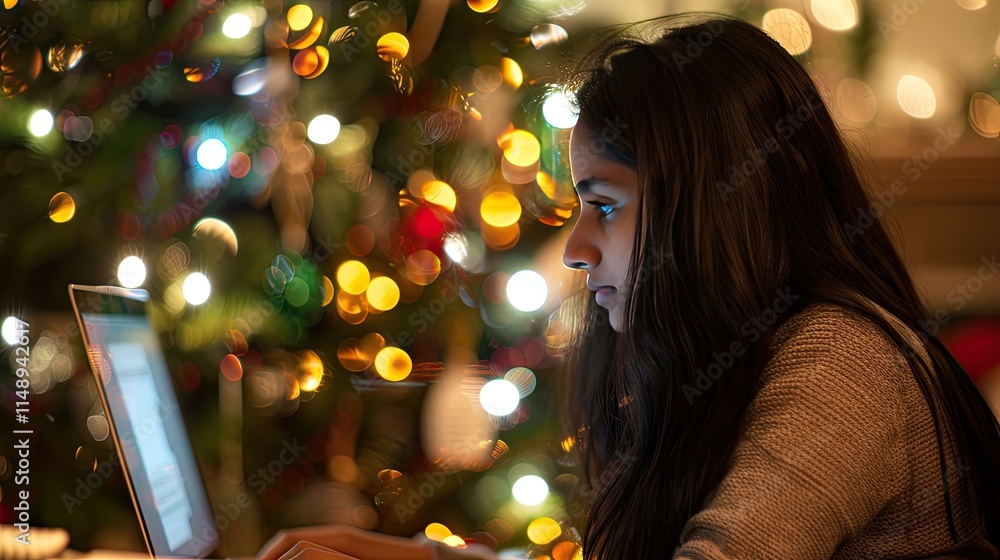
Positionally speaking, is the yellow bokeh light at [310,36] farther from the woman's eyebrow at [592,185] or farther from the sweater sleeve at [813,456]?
the sweater sleeve at [813,456]

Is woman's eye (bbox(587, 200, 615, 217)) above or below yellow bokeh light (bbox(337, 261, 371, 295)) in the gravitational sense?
above

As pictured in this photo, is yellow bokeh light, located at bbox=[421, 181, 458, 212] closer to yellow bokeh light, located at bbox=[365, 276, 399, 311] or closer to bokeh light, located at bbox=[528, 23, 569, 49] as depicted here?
yellow bokeh light, located at bbox=[365, 276, 399, 311]

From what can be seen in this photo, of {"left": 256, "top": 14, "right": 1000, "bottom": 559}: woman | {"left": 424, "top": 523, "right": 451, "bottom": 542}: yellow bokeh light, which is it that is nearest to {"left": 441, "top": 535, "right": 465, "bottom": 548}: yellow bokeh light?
{"left": 424, "top": 523, "right": 451, "bottom": 542}: yellow bokeh light

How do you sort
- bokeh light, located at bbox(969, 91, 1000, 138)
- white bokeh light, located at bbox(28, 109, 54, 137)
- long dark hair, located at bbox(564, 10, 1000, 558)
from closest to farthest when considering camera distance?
1. long dark hair, located at bbox(564, 10, 1000, 558)
2. white bokeh light, located at bbox(28, 109, 54, 137)
3. bokeh light, located at bbox(969, 91, 1000, 138)

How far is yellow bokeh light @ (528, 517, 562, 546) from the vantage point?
1364 millimetres

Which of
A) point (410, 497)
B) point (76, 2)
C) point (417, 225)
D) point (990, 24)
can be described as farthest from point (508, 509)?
point (990, 24)

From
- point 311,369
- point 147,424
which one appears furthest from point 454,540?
point 147,424

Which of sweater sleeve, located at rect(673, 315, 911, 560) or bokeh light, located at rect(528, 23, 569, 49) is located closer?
sweater sleeve, located at rect(673, 315, 911, 560)

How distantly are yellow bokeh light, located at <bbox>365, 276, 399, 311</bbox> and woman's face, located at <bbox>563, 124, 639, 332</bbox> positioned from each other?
0.59 metres

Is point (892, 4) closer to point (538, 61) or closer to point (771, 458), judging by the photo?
point (538, 61)


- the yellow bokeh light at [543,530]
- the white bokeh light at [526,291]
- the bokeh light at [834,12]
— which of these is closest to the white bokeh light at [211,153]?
the white bokeh light at [526,291]

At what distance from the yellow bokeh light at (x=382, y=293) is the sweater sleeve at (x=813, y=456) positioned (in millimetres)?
806

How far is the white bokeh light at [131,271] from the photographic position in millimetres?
1255

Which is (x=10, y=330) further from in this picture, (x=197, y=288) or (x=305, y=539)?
(x=305, y=539)
